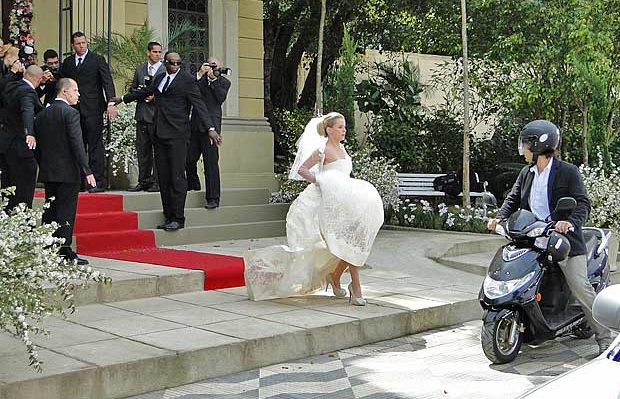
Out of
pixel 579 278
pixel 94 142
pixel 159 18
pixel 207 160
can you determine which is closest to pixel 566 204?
pixel 579 278

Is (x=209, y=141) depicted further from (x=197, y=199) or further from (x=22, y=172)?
(x=22, y=172)

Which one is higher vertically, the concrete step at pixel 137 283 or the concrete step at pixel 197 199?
the concrete step at pixel 197 199

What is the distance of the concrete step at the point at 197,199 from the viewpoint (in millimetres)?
10992

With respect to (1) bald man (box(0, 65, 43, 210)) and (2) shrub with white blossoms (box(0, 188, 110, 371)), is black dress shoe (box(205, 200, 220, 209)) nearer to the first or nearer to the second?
(1) bald man (box(0, 65, 43, 210))

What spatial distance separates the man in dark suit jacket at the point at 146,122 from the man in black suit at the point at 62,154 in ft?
8.95

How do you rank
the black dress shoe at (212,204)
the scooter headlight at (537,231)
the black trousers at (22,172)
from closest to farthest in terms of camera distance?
the scooter headlight at (537,231), the black trousers at (22,172), the black dress shoe at (212,204)

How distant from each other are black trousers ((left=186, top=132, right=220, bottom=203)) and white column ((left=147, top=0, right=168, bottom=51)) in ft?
9.65

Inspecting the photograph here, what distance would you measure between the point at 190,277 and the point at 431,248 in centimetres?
431

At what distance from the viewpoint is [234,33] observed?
1518cm

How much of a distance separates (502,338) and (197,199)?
241 inches

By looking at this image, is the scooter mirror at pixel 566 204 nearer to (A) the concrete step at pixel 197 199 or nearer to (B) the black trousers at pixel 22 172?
(B) the black trousers at pixel 22 172

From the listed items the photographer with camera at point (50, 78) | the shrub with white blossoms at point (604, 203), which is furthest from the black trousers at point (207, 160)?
the shrub with white blossoms at point (604, 203)

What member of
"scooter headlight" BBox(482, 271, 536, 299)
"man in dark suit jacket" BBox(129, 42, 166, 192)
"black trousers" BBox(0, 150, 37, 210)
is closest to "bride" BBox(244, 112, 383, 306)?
"scooter headlight" BBox(482, 271, 536, 299)

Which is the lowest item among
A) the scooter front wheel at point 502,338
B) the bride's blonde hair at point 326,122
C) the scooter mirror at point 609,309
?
the scooter front wheel at point 502,338
